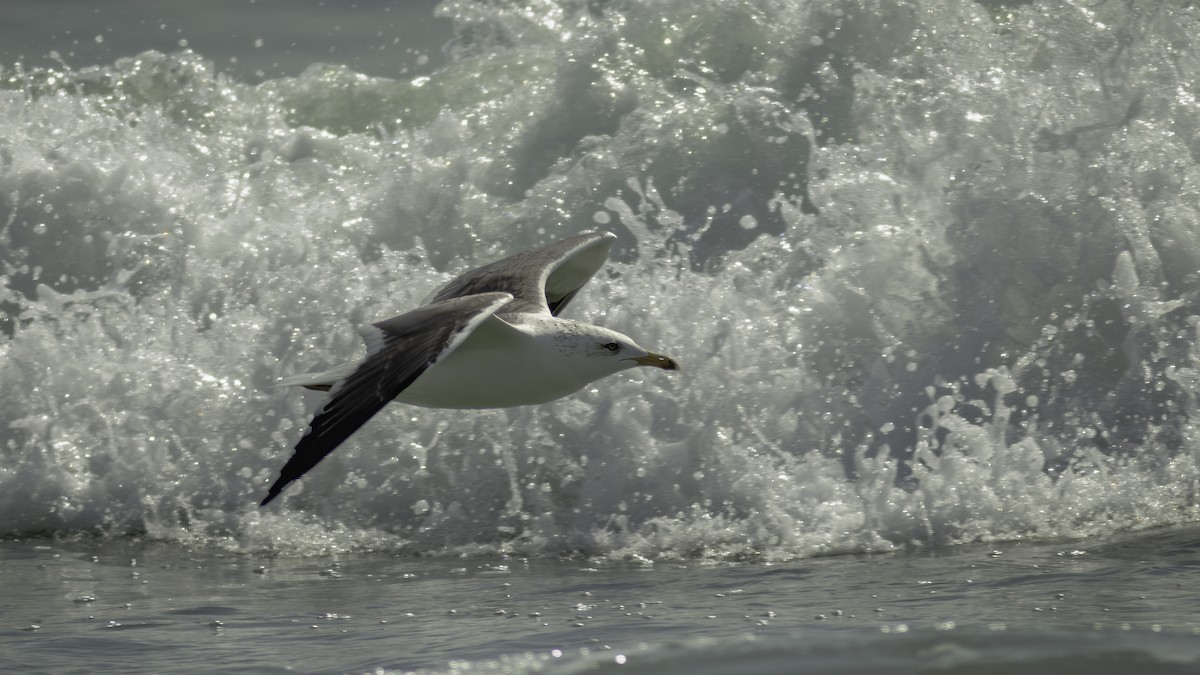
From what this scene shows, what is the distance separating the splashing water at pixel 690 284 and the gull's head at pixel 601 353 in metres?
0.72

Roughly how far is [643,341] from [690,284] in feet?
1.22

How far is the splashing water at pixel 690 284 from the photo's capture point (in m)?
5.79

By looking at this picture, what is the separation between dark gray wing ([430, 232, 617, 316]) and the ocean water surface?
451 millimetres

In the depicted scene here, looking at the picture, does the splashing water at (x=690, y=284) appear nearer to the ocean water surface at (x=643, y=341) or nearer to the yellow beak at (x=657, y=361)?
the ocean water surface at (x=643, y=341)

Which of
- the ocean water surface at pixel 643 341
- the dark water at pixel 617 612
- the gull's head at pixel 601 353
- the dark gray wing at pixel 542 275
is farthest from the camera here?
the dark gray wing at pixel 542 275

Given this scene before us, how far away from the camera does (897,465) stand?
236 inches

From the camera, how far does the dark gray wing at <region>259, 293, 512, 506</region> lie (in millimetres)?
3879

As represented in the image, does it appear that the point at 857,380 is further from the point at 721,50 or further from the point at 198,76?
the point at 198,76

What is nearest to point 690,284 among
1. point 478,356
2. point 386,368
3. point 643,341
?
point 643,341

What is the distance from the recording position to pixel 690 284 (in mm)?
6691

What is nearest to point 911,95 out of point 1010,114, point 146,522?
point 1010,114

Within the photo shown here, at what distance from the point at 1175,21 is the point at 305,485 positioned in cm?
490

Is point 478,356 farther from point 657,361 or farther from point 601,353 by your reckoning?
point 657,361

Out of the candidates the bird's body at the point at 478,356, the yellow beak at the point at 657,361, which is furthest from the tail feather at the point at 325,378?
the yellow beak at the point at 657,361
